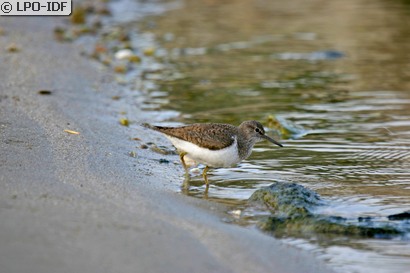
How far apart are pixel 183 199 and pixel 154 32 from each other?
970cm

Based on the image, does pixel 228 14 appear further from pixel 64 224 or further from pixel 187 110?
pixel 64 224

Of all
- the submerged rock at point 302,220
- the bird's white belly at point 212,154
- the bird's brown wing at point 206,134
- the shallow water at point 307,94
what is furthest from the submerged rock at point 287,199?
the bird's brown wing at point 206,134

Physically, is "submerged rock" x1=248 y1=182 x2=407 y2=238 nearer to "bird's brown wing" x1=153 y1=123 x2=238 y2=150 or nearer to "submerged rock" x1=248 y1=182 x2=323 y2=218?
"submerged rock" x1=248 y1=182 x2=323 y2=218

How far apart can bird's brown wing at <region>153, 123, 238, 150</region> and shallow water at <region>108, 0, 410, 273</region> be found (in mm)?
416

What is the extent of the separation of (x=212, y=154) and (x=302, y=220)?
4.60 feet

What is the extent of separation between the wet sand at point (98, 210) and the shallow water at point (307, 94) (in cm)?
44

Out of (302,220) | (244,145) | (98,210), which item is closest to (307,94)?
(244,145)

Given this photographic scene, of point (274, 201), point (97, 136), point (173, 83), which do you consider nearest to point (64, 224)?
point (274, 201)

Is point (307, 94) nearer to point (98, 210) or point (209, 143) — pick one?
point (209, 143)

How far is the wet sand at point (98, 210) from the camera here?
16.0 feet

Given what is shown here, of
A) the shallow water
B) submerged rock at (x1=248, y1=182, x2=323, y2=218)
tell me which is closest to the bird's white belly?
the shallow water

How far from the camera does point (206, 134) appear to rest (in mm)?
7355

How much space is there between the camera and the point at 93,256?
4.84 m

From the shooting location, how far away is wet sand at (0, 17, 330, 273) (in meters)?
4.89
